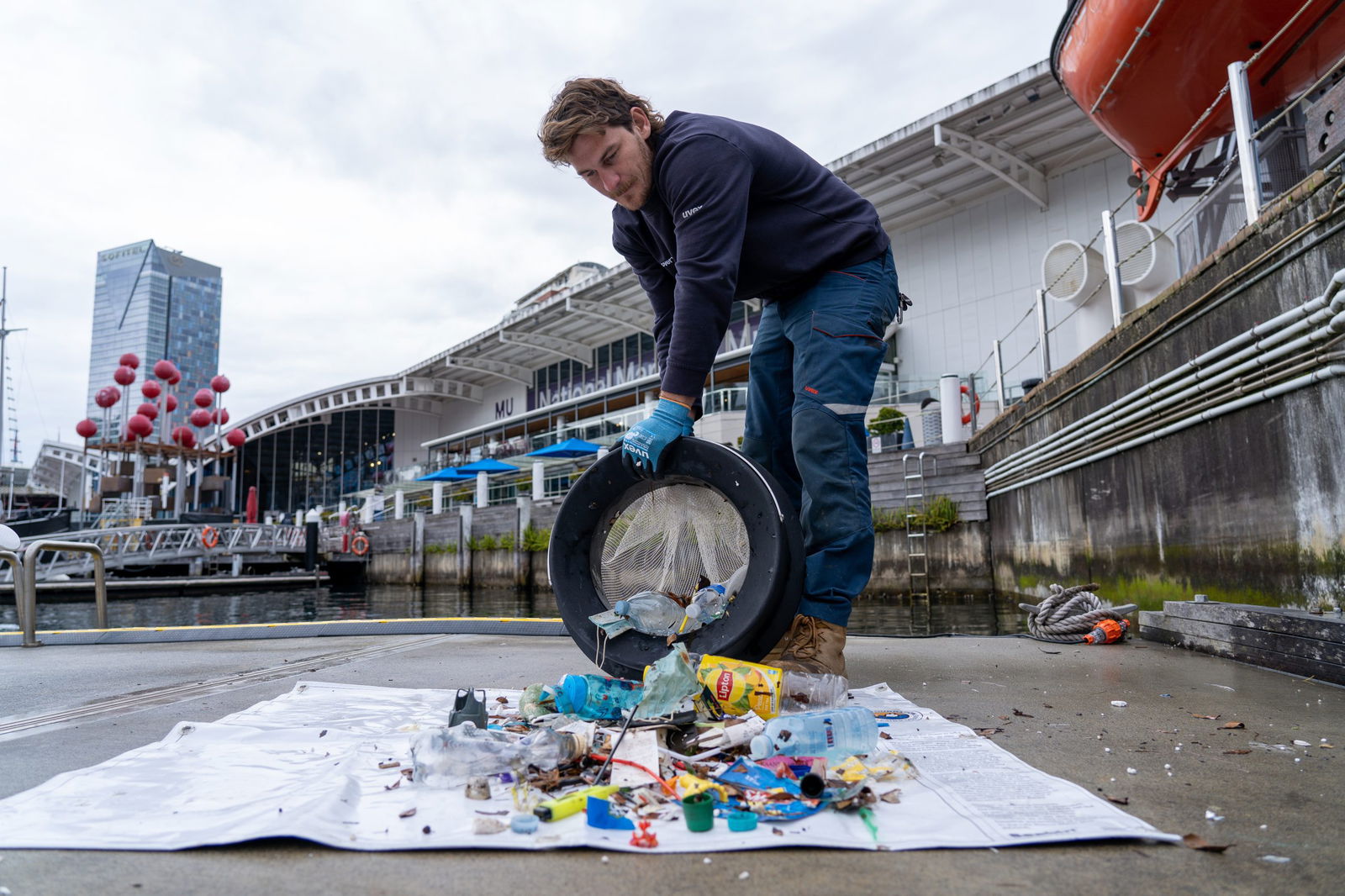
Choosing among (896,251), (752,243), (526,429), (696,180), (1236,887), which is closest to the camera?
(1236,887)

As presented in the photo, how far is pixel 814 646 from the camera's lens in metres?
1.95

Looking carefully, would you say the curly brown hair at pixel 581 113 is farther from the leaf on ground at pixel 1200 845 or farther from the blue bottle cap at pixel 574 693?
the leaf on ground at pixel 1200 845

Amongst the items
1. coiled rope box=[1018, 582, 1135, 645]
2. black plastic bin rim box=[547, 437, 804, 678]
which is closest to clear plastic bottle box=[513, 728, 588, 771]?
black plastic bin rim box=[547, 437, 804, 678]

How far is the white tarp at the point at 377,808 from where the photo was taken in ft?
3.05

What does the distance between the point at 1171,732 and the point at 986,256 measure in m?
20.0

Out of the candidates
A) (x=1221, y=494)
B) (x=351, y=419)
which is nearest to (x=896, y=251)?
(x=1221, y=494)

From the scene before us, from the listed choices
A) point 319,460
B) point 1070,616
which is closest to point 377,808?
point 1070,616

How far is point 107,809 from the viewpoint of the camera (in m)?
1.03

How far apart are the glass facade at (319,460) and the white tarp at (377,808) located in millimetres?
43273

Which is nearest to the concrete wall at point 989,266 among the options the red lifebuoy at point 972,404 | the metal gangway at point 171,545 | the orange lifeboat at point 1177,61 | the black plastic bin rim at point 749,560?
the red lifebuoy at point 972,404

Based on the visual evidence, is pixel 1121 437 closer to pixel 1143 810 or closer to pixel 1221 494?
pixel 1221 494

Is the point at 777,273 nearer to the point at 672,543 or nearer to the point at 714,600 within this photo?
the point at 672,543

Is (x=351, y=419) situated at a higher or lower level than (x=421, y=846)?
higher

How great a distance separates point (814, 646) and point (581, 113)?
4.91ft
